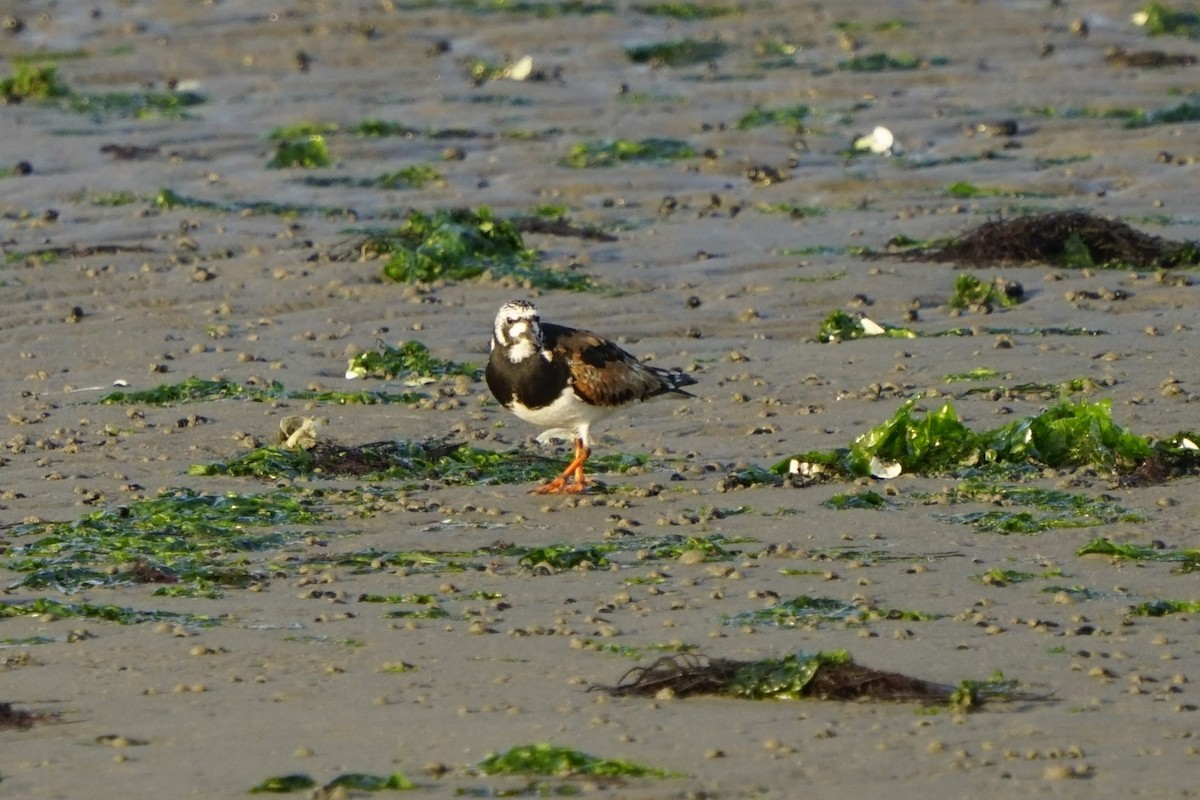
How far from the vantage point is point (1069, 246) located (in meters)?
12.0

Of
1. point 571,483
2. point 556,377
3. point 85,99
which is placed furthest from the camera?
point 85,99

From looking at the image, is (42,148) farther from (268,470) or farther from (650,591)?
(650,591)

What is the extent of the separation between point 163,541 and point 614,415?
7.73ft

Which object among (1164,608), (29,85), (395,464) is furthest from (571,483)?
(29,85)

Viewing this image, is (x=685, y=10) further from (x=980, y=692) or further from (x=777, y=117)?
(x=980, y=692)

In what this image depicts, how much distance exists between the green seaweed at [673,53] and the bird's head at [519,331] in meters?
11.4

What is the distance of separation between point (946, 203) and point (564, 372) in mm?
5828

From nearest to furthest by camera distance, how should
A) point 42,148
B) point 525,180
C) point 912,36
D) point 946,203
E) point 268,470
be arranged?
point 268,470, point 946,203, point 525,180, point 42,148, point 912,36

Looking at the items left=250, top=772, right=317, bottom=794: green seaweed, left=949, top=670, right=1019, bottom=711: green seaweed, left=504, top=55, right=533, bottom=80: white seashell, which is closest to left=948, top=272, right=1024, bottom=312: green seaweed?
left=949, top=670, right=1019, bottom=711: green seaweed

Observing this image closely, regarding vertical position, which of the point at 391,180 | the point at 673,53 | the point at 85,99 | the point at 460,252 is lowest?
the point at 460,252

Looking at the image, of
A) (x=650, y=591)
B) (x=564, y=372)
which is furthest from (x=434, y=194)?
(x=650, y=591)

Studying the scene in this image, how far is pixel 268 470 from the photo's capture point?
336 inches

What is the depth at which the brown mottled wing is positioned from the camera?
8852 mm

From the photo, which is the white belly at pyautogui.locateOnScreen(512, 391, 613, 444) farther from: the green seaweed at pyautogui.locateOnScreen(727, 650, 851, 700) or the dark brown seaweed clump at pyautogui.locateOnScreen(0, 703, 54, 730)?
the dark brown seaweed clump at pyautogui.locateOnScreen(0, 703, 54, 730)
